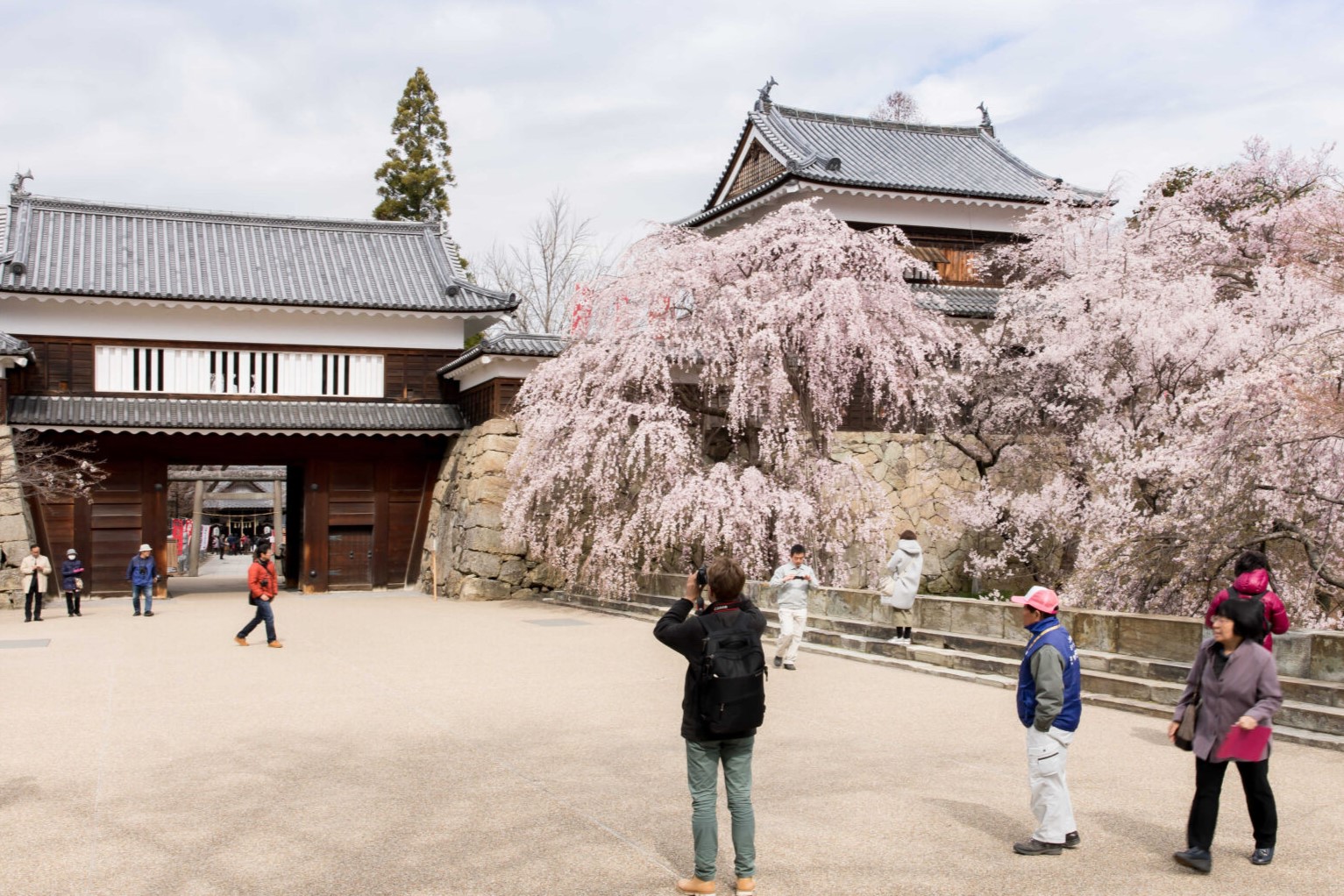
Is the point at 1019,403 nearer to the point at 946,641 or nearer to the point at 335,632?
the point at 946,641

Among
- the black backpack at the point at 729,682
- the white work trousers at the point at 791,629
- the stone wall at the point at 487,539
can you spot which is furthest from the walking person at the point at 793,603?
the stone wall at the point at 487,539

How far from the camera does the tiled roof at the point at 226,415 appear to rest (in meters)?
23.4

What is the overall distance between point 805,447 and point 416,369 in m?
11.6

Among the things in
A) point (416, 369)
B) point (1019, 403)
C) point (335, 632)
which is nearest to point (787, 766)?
point (335, 632)

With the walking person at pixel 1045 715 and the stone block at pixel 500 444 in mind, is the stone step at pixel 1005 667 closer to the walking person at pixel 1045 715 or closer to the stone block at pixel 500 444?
the walking person at pixel 1045 715

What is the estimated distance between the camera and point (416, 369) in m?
27.1

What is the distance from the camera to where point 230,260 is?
27.3 m

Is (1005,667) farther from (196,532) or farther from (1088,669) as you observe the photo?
(196,532)

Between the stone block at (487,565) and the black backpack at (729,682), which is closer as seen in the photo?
the black backpack at (729,682)

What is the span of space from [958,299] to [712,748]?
19.3 metres

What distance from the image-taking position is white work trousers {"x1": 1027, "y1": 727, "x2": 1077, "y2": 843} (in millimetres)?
5992

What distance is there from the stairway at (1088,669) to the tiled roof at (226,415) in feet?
40.9

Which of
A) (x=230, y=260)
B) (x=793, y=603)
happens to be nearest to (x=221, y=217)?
(x=230, y=260)

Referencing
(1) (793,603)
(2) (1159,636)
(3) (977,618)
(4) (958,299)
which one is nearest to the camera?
(2) (1159,636)
